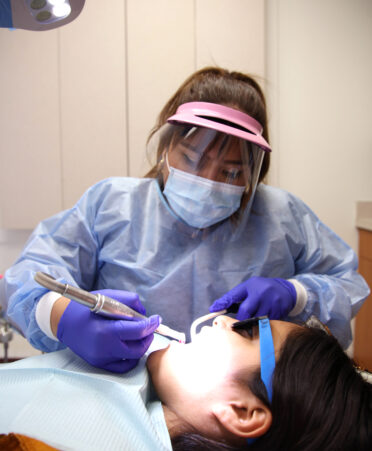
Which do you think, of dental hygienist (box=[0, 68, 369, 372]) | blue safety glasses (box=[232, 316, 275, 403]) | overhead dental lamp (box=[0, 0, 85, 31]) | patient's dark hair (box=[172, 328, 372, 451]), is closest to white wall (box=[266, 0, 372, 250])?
dental hygienist (box=[0, 68, 369, 372])

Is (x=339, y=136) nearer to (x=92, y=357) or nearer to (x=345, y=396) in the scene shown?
(x=345, y=396)

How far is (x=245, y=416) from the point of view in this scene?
83 centimetres

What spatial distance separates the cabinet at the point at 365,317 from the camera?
2.28 m

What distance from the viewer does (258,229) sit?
1.36 metres

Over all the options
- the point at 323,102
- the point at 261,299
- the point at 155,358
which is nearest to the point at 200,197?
the point at 261,299

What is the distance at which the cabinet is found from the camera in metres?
2.28

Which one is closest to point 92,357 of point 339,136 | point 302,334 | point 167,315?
point 167,315

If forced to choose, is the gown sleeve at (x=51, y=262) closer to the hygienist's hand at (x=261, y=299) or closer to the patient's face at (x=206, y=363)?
the patient's face at (x=206, y=363)

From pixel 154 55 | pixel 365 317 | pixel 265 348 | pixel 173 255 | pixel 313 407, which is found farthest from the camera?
pixel 365 317

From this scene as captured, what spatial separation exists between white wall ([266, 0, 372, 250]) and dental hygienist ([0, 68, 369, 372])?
3.32 ft

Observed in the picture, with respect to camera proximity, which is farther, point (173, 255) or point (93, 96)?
point (93, 96)

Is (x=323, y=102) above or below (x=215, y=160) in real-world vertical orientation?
above

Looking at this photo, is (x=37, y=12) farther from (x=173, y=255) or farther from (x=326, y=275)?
(x=326, y=275)

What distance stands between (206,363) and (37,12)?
0.79 metres
